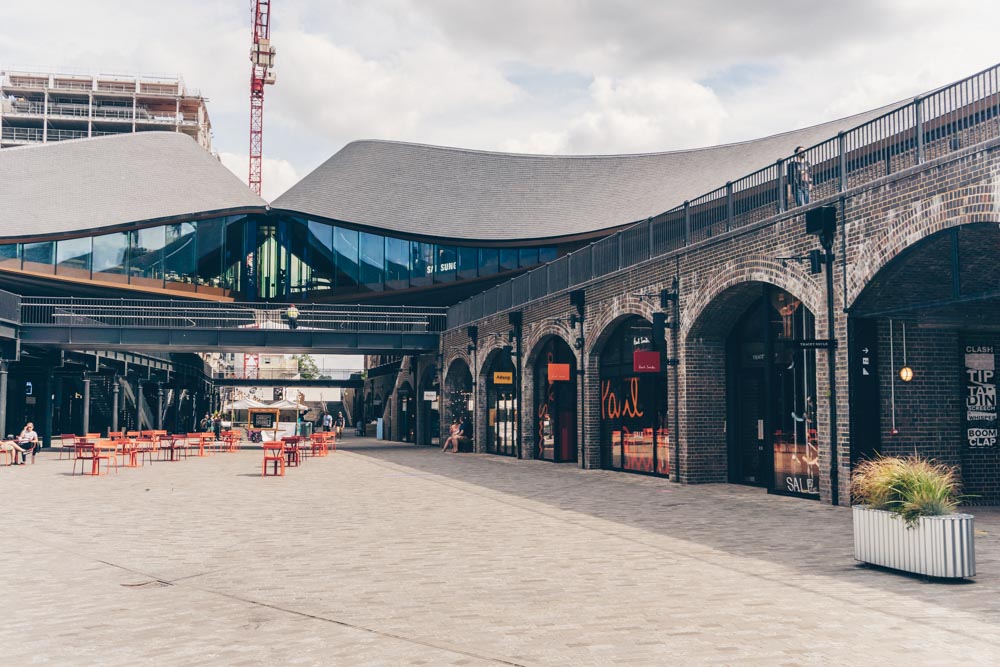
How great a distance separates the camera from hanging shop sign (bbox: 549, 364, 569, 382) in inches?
960

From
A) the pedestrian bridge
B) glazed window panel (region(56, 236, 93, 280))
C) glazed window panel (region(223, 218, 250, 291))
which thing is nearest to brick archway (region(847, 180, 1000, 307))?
Result: the pedestrian bridge

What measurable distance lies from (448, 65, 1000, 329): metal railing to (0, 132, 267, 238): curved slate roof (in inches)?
1250

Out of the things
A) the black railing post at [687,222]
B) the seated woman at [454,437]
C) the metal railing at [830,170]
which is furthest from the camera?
the seated woman at [454,437]

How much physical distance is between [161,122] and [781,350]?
109m

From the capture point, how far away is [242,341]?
36.6 metres

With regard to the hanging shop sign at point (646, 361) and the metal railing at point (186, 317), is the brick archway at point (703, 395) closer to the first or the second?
the hanging shop sign at point (646, 361)

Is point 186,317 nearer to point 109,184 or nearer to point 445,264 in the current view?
point 445,264

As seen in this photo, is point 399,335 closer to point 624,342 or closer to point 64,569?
point 624,342

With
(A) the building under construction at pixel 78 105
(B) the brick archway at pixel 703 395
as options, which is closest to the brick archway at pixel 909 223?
(B) the brick archway at pixel 703 395

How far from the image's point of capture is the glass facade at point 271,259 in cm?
4694

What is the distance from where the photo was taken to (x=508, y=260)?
160 feet

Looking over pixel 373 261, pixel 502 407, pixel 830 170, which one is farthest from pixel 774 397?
pixel 373 261

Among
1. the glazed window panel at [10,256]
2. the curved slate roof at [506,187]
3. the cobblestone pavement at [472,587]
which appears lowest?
the cobblestone pavement at [472,587]

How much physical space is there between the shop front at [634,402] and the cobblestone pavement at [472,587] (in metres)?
4.89
